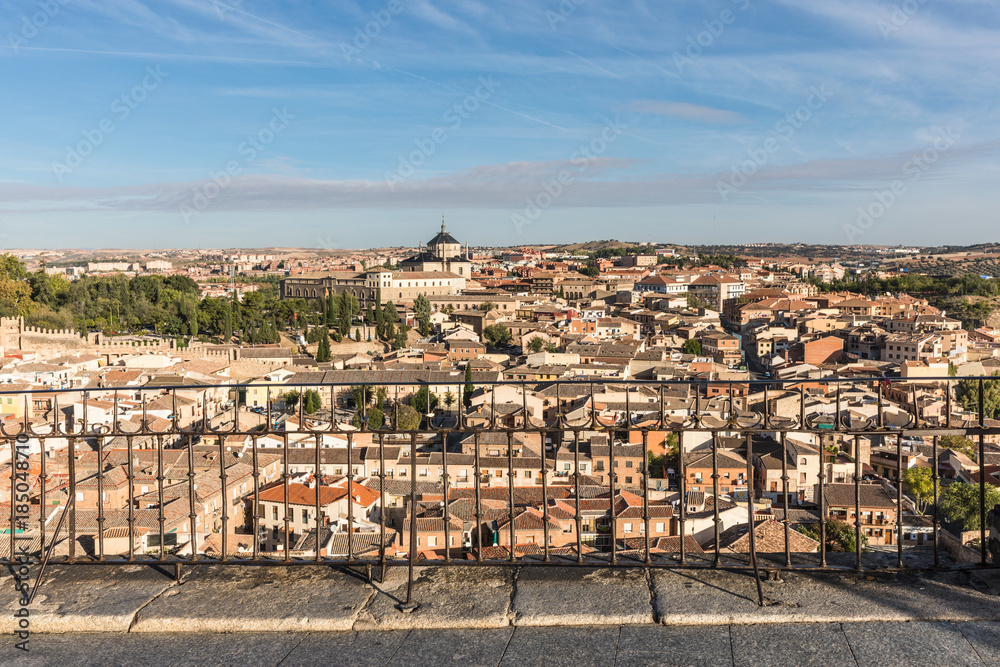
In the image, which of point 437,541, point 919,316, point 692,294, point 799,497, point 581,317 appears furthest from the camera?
point 692,294

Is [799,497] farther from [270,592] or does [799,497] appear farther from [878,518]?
[270,592]

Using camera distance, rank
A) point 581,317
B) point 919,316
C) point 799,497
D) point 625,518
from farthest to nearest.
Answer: point 581,317 < point 919,316 < point 799,497 < point 625,518

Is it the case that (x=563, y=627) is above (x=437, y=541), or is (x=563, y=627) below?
above

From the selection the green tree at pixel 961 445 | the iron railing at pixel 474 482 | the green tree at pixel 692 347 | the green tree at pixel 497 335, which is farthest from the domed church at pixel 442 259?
the green tree at pixel 961 445

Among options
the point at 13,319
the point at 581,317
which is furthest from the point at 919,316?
the point at 13,319

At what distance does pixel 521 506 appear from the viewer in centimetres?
1029

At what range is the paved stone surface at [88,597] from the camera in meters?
2.33

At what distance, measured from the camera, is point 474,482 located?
4.23 metres

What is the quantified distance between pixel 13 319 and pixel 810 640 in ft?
128

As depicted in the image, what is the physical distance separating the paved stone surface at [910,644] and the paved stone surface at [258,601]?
1437 mm

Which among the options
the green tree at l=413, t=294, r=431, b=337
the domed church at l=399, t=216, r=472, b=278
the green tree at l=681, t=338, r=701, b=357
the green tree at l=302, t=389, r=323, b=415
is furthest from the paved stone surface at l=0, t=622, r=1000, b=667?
the domed church at l=399, t=216, r=472, b=278

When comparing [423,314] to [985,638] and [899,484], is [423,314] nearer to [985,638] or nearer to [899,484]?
[899,484]

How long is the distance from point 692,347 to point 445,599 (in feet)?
118

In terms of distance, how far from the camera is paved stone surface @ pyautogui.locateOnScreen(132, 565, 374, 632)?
2.30 meters
